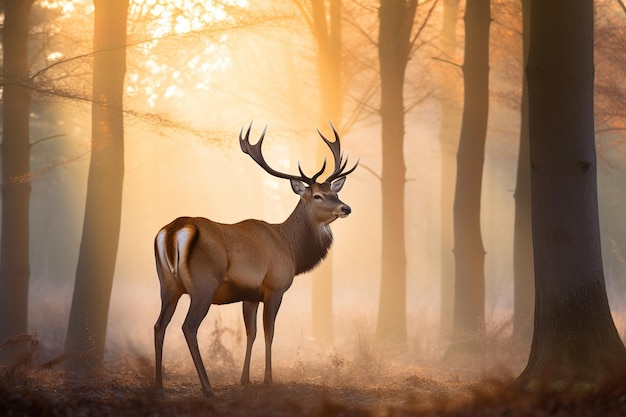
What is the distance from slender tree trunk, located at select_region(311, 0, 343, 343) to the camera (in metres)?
18.1

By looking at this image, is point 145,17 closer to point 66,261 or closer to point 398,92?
point 398,92

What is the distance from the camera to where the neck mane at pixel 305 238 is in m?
10.9

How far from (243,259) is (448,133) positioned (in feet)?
50.6

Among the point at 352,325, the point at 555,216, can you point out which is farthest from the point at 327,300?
the point at 555,216

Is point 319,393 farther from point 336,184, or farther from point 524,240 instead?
point 524,240

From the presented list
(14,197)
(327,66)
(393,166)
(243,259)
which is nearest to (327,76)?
(327,66)

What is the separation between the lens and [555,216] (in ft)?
29.0

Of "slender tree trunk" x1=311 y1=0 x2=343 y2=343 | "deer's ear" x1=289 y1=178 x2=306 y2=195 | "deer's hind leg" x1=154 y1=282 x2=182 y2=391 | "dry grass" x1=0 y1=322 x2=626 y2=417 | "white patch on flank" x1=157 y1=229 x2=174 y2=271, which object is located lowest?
"dry grass" x1=0 y1=322 x2=626 y2=417

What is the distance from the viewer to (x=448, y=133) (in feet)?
78.9

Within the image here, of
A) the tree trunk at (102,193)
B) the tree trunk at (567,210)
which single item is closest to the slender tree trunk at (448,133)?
the tree trunk at (102,193)

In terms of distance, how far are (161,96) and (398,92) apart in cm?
1110

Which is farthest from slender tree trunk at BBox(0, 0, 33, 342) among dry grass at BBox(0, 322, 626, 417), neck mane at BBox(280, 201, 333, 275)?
neck mane at BBox(280, 201, 333, 275)

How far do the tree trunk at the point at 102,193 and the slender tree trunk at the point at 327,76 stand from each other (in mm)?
5794

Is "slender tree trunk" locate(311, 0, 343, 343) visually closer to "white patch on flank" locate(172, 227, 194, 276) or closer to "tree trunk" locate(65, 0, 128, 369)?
"tree trunk" locate(65, 0, 128, 369)
